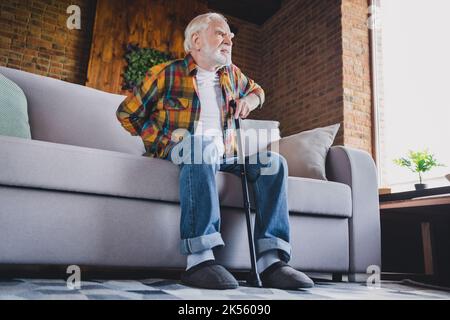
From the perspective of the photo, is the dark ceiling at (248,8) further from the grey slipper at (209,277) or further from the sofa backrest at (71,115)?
the grey slipper at (209,277)

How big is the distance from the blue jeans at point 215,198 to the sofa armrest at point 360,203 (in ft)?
1.90

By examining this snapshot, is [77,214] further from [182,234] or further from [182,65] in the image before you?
[182,65]

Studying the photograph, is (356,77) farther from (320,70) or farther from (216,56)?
(216,56)

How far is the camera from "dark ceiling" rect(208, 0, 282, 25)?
491 cm

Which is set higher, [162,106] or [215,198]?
[162,106]

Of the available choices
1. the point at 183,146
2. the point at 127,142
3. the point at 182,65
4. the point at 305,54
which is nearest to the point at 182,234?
the point at 183,146

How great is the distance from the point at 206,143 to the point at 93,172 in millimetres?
390

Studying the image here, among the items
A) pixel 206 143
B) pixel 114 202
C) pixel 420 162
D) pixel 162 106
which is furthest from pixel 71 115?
pixel 420 162

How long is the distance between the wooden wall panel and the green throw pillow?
2376 millimetres

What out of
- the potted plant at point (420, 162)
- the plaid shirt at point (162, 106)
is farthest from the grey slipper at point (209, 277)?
the potted plant at point (420, 162)

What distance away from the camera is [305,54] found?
4.35m

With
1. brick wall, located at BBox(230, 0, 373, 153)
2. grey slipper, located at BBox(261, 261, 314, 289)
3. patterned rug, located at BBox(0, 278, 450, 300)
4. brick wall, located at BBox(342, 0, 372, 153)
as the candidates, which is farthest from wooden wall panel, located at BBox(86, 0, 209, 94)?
grey slipper, located at BBox(261, 261, 314, 289)

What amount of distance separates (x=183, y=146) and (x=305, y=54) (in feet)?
10.8

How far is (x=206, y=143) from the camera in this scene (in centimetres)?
141
